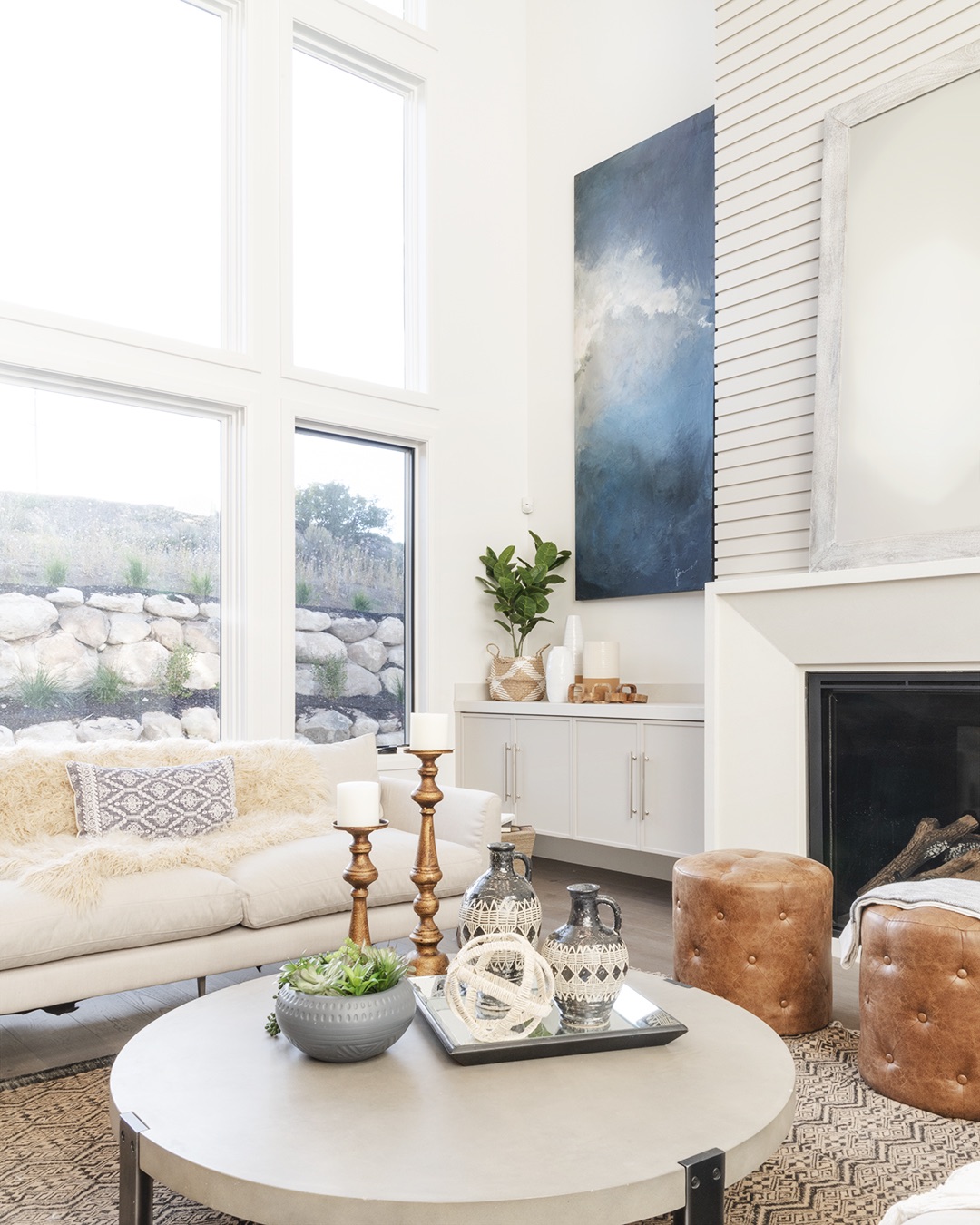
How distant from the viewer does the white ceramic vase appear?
189 inches

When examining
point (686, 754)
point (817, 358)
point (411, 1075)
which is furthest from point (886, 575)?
point (411, 1075)

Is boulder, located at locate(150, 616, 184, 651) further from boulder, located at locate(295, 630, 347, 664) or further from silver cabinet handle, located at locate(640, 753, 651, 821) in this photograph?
silver cabinet handle, located at locate(640, 753, 651, 821)

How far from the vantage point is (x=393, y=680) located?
499 cm

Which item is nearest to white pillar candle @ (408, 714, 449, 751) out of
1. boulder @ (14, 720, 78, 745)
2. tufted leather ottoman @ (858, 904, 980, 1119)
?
tufted leather ottoman @ (858, 904, 980, 1119)

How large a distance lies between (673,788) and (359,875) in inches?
97.6

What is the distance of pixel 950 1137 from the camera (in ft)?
6.60

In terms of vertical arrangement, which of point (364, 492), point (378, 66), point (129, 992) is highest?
point (378, 66)

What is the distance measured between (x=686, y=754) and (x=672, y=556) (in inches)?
40.6

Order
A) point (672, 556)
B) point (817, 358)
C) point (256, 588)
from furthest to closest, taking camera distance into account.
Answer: point (672, 556)
point (256, 588)
point (817, 358)

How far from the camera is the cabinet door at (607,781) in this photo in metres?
4.28

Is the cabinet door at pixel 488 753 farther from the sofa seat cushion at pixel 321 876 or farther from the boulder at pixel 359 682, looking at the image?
the sofa seat cushion at pixel 321 876

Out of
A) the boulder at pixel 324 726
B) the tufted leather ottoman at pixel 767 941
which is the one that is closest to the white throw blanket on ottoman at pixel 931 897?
the tufted leather ottoman at pixel 767 941

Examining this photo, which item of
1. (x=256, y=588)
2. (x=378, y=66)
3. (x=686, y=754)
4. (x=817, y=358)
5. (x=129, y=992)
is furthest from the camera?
(x=378, y=66)

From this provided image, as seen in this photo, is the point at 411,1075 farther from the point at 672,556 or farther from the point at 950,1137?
the point at 672,556
